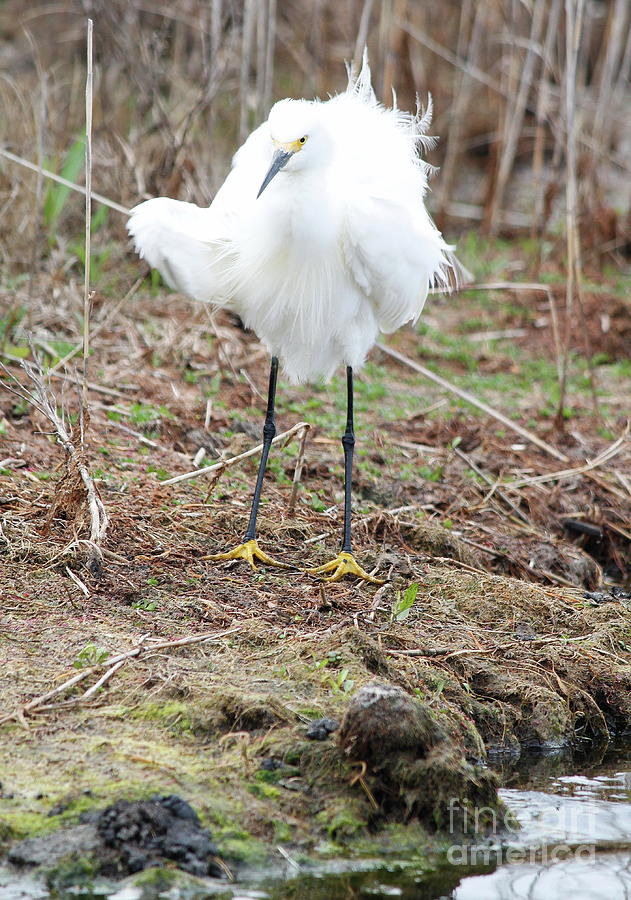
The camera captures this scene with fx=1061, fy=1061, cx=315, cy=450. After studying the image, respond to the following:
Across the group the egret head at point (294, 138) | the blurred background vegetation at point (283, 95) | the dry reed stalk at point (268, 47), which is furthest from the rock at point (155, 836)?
the dry reed stalk at point (268, 47)

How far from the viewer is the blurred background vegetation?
7160 mm

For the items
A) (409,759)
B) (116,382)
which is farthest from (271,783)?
(116,382)

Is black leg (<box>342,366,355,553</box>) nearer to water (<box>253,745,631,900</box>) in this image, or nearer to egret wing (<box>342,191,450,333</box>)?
egret wing (<box>342,191,450,333</box>)

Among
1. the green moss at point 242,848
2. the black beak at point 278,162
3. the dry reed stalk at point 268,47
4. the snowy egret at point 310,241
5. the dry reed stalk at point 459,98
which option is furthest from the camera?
the dry reed stalk at point 459,98

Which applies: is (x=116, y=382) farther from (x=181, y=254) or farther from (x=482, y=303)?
(x=482, y=303)

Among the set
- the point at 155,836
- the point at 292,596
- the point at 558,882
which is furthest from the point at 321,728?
the point at 292,596

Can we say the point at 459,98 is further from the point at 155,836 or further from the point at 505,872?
the point at 155,836

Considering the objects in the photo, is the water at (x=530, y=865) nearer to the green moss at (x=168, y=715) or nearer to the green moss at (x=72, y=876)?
the green moss at (x=72, y=876)

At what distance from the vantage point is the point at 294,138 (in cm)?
407

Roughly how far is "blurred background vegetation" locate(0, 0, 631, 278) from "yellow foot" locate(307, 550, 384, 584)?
2.66m

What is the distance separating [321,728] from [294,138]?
222 cm

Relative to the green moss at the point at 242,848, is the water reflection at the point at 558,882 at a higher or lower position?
lower

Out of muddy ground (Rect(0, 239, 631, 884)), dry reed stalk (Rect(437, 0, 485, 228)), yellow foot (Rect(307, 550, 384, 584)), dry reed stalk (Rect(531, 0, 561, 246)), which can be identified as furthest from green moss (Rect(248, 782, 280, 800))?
dry reed stalk (Rect(437, 0, 485, 228))

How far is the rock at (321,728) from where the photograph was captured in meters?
3.16
